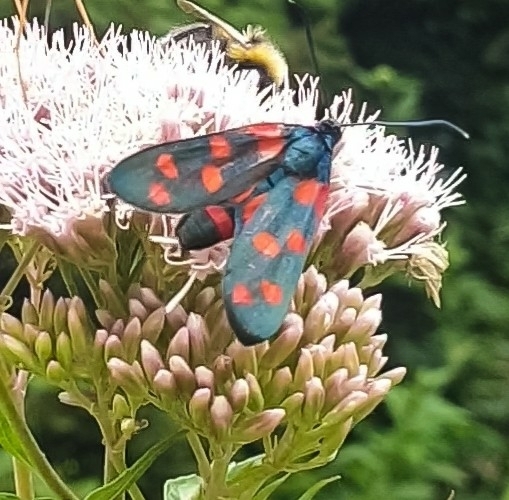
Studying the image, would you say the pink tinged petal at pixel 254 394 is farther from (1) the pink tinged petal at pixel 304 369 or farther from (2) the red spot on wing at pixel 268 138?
(2) the red spot on wing at pixel 268 138

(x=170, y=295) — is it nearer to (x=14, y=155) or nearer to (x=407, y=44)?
(x=14, y=155)

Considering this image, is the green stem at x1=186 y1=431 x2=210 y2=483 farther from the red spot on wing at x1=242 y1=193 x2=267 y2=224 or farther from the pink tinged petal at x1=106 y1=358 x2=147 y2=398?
the red spot on wing at x1=242 y1=193 x2=267 y2=224

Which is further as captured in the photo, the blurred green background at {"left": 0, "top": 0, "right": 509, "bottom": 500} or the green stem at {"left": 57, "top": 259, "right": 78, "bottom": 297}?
the blurred green background at {"left": 0, "top": 0, "right": 509, "bottom": 500}

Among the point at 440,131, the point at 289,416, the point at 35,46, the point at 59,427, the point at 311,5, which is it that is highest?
the point at 35,46

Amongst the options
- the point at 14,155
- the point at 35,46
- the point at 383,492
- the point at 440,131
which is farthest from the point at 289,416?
the point at 440,131

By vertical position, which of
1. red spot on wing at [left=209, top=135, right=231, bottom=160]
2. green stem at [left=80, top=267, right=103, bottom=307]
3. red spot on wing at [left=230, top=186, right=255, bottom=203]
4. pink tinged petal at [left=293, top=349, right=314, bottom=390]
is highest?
red spot on wing at [left=209, top=135, right=231, bottom=160]

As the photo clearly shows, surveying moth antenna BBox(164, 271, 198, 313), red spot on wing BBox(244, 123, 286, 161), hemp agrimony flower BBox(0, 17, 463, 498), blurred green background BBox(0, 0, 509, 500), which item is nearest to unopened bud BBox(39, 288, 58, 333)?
hemp agrimony flower BBox(0, 17, 463, 498)

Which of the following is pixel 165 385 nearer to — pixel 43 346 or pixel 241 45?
pixel 43 346
